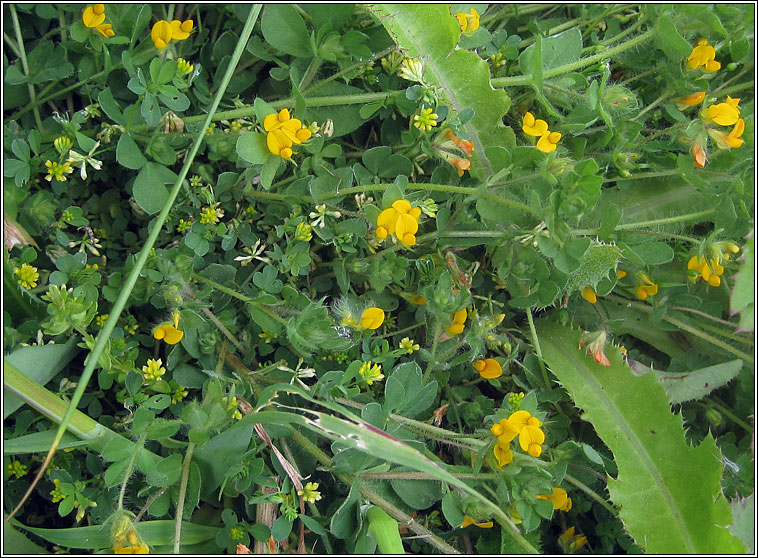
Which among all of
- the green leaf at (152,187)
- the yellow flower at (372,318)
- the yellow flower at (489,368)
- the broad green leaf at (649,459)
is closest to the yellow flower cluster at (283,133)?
the green leaf at (152,187)

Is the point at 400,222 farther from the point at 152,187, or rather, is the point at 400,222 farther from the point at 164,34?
the point at 164,34

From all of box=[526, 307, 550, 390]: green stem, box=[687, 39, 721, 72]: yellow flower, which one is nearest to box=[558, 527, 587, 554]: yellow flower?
box=[526, 307, 550, 390]: green stem

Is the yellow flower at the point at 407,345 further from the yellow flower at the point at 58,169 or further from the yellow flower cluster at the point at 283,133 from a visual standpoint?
the yellow flower at the point at 58,169

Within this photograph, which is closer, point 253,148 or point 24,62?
point 253,148

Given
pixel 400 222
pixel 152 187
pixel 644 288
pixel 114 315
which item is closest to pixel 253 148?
pixel 152 187

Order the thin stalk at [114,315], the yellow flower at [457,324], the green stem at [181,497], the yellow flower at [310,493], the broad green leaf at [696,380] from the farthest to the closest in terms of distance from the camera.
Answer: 1. the broad green leaf at [696,380]
2. the yellow flower at [457,324]
3. the yellow flower at [310,493]
4. the green stem at [181,497]
5. the thin stalk at [114,315]

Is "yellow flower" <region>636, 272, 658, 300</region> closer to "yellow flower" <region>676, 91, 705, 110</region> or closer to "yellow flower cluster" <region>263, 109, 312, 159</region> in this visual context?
"yellow flower" <region>676, 91, 705, 110</region>
